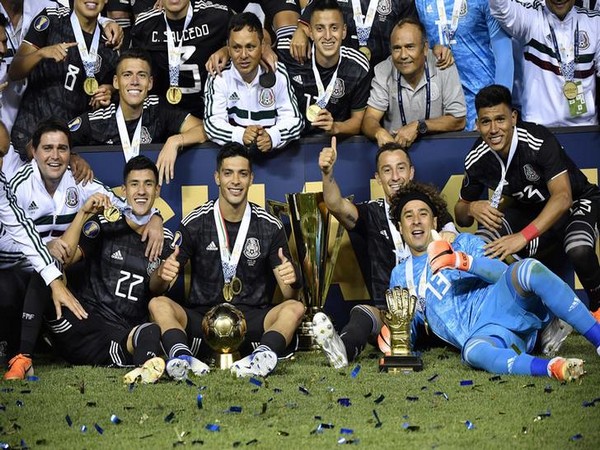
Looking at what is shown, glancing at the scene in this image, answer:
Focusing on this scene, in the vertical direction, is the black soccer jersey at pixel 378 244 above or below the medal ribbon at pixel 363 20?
below

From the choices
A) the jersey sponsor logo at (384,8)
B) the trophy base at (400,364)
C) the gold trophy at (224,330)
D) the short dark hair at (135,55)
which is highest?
the jersey sponsor logo at (384,8)

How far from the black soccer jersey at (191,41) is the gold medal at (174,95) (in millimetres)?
251

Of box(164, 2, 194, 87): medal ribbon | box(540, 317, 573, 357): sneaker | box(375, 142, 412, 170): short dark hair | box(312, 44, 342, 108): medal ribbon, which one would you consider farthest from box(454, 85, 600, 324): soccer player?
box(164, 2, 194, 87): medal ribbon

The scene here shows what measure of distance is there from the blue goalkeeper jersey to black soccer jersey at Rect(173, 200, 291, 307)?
85 cm

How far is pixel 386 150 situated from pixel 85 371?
2.18 metres

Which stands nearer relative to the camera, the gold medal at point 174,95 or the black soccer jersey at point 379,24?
the gold medal at point 174,95

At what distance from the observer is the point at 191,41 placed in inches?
306

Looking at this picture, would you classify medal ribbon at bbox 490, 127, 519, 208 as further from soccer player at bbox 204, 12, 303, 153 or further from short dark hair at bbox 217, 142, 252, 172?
short dark hair at bbox 217, 142, 252, 172

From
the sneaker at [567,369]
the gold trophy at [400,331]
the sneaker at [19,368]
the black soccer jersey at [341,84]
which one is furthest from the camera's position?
the black soccer jersey at [341,84]

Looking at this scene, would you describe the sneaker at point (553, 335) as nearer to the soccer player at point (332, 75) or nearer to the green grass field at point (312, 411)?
the green grass field at point (312, 411)

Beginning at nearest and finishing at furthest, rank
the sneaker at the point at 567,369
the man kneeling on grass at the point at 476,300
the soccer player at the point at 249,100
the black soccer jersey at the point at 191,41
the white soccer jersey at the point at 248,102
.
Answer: the sneaker at the point at 567,369 < the man kneeling on grass at the point at 476,300 < the soccer player at the point at 249,100 < the white soccer jersey at the point at 248,102 < the black soccer jersey at the point at 191,41

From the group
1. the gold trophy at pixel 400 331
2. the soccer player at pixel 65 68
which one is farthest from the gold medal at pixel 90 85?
the gold trophy at pixel 400 331

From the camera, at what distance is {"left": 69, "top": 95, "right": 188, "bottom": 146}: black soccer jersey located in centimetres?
743

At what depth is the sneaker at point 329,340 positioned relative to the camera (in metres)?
5.86
